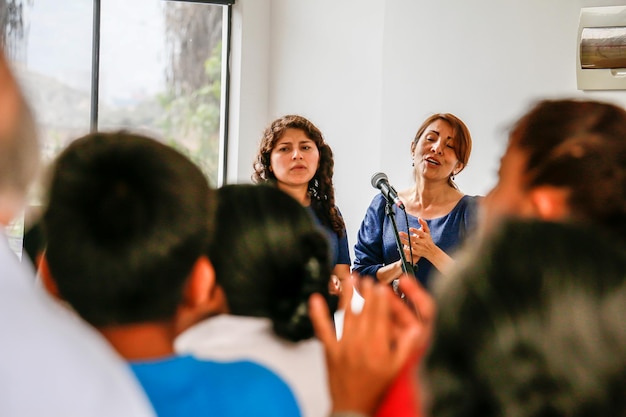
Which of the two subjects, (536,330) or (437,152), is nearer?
(536,330)

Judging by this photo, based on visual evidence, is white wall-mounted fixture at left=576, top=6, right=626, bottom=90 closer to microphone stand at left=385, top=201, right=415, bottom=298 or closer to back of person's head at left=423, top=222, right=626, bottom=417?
microphone stand at left=385, top=201, right=415, bottom=298

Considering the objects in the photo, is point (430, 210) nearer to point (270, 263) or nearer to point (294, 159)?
point (294, 159)

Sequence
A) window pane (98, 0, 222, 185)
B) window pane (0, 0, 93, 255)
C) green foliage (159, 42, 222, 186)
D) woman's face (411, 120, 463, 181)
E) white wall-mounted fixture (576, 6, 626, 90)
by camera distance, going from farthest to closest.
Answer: green foliage (159, 42, 222, 186) < window pane (98, 0, 222, 185) < window pane (0, 0, 93, 255) < white wall-mounted fixture (576, 6, 626, 90) < woman's face (411, 120, 463, 181)

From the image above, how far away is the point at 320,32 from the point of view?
558 centimetres

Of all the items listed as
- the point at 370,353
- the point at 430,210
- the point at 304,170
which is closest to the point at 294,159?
the point at 304,170

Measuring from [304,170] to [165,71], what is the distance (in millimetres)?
2881

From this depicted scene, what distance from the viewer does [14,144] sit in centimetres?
84

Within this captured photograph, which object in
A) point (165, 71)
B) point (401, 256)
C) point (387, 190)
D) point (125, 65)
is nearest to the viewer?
point (401, 256)

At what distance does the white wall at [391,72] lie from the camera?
4.20 metres

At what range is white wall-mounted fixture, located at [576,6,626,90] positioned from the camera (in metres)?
3.89

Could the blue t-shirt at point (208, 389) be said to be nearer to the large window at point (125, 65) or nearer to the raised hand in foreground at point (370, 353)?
the raised hand in foreground at point (370, 353)

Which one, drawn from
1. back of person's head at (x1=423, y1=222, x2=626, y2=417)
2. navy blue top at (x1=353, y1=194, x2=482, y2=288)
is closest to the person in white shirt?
back of person's head at (x1=423, y1=222, x2=626, y2=417)

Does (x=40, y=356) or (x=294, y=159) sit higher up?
(x=294, y=159)

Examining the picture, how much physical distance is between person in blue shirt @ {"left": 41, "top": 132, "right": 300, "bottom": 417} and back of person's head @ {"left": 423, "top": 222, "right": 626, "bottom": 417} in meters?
0.39
